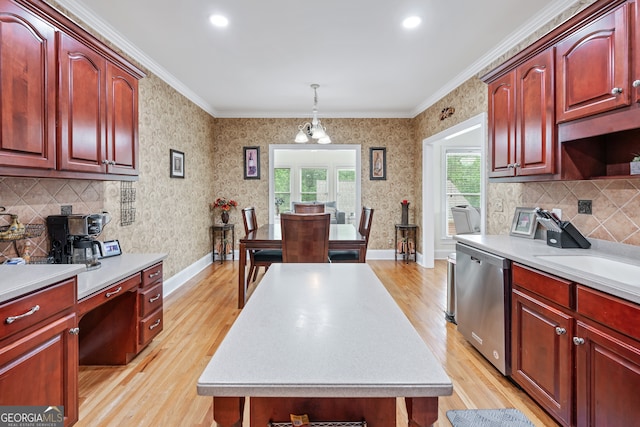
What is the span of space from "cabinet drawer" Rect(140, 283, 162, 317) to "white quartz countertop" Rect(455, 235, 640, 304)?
2.49 m

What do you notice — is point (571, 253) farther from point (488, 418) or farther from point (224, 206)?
point (224, 206)

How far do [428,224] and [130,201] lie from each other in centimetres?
427

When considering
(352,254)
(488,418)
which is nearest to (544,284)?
(488,418)

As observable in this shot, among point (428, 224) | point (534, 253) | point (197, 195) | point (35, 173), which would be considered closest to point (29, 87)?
point (35, 173)

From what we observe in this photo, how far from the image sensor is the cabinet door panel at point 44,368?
1347 mm

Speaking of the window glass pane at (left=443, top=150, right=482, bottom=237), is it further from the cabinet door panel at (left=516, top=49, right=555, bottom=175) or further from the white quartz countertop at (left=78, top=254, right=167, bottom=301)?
the white quartz countertop at (left=78, top=254, right=167, bottom=301)

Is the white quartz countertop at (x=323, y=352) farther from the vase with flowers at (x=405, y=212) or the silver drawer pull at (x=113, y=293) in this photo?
the vase with flowers at (x=405, y=212)

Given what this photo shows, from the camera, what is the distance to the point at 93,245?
7.68 feet

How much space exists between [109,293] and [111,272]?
15cm

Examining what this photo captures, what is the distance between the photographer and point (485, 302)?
2.36 meters

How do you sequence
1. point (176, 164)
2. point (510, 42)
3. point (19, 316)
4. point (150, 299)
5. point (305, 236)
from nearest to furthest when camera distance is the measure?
point (19, 316), point (150, 299), point (305, 236), point (510, 42), point (176, 164)

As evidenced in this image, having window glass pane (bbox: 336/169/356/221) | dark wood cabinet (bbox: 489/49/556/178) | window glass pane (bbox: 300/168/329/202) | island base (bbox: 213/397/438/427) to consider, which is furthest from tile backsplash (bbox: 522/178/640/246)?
window glass pane (bbox: 300/168/329/202)

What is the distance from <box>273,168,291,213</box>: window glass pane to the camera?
9293 mm

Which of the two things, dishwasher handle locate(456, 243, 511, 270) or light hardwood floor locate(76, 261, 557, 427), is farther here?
dishwasher handle locate(456, 243, 511, 270)
